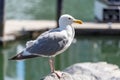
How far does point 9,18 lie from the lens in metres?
14.6

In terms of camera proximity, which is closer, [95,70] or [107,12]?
[95,70]

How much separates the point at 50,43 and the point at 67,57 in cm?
732

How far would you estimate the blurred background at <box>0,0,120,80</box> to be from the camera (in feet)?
32.8

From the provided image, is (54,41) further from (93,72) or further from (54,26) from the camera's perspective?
(54,26)

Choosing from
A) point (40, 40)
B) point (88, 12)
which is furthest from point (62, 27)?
point (88, 12)

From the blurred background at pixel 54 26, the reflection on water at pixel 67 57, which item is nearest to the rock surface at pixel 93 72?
the reflection on water at pixel 67 57

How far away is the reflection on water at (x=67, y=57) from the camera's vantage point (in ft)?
31.2

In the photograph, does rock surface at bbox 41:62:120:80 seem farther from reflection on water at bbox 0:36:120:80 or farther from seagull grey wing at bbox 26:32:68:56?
reflection on water at bbox 0:36:120:80

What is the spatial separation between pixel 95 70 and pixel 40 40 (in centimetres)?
105

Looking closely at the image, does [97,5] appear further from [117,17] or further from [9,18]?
[9,18]

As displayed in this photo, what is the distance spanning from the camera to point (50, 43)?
368cm

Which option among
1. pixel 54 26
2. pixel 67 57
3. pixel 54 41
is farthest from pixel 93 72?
pixel 54 26

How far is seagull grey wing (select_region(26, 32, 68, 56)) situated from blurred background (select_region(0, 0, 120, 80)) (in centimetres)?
511

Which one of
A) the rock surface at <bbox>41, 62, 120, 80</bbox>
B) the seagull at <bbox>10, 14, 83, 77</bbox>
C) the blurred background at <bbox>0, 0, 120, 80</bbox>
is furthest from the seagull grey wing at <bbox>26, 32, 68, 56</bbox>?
the blurred background at <bbox>0, 0, 120, 80</bbox>
